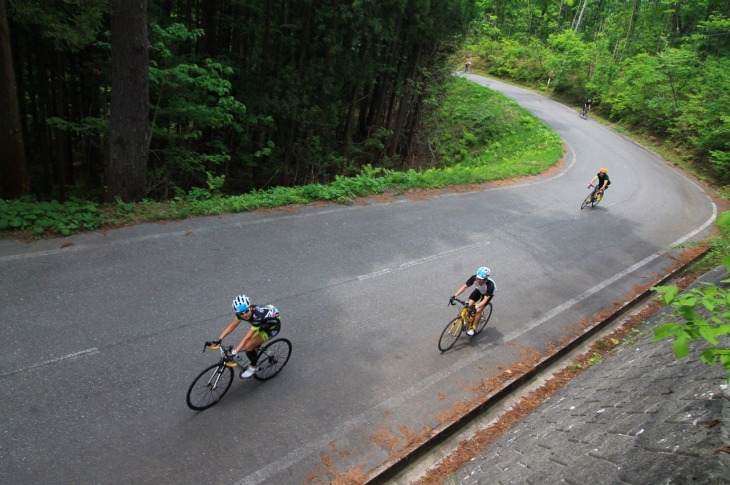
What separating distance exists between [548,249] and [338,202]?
621 cm

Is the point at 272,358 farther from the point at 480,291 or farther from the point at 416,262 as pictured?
the point at 416,262

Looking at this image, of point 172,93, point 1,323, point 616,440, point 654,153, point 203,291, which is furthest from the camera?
point 654,153

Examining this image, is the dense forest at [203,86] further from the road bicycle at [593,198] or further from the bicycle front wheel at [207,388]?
the road bicycle at [593,198]

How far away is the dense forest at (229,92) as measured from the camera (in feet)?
32.1

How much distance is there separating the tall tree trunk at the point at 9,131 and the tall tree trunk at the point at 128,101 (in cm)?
187

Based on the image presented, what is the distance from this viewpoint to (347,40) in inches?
651

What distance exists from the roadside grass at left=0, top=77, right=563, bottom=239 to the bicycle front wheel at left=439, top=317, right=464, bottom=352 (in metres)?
5.97

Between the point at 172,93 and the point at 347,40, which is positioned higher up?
the point at 347,40

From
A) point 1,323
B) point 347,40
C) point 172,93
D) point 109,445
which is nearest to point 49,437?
point 109,445

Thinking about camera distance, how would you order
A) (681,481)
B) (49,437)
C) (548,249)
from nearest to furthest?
(681,481) → (49,437) → (548,249)

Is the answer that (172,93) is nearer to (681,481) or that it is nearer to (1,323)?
(1,323)

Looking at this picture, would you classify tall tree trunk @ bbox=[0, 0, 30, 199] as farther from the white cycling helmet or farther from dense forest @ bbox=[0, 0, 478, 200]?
the white cycling helmet

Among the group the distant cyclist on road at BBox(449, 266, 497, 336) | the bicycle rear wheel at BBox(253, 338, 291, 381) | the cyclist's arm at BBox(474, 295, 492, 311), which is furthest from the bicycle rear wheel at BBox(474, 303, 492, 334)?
the bicycle rear wheel at BBox(253, 338, 291, 381)

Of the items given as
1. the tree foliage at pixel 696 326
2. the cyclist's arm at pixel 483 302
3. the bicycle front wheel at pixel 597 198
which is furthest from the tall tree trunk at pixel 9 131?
the bicycle front wheel at pixel 597 198
